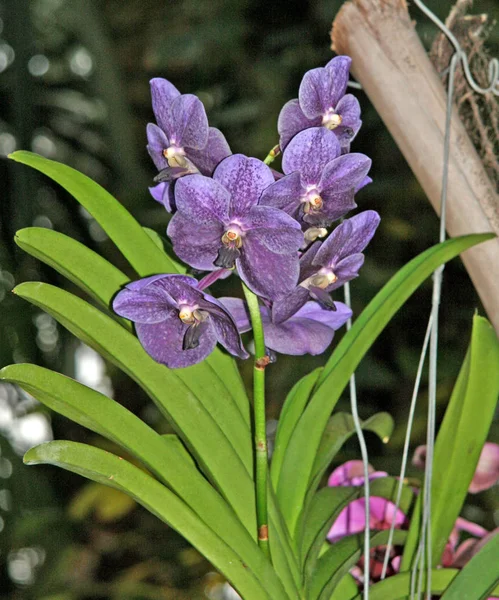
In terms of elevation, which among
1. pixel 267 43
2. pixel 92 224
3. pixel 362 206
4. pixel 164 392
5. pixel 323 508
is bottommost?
pixel 323 508

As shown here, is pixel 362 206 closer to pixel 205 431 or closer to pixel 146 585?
pixel 146 585

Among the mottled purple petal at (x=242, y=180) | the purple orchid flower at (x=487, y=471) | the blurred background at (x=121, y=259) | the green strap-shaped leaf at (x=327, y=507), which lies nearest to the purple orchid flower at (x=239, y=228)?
the mottled purple petal at (x=242, y=180)

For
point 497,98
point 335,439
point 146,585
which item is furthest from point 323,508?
point 146,585

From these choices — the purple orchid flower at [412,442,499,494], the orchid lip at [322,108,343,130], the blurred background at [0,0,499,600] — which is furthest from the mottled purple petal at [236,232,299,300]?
the blurred background at [0,0,499,600]

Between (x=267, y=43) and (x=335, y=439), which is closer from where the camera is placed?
(x=335, y=439)

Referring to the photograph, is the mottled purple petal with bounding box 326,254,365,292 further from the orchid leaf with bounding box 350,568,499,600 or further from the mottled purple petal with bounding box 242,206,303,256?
the orchid leaf with bounding box 350,568,499,600

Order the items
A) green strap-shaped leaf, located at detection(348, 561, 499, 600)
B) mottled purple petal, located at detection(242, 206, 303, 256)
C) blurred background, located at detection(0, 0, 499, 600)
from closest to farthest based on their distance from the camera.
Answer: mottled purple petal, located at detection(242, 206, 303, 256)
green strap-shaped leaf, located at detection(348, 561, 499, 600)
blurred background, located at detection(0, 0, 499, 600)
